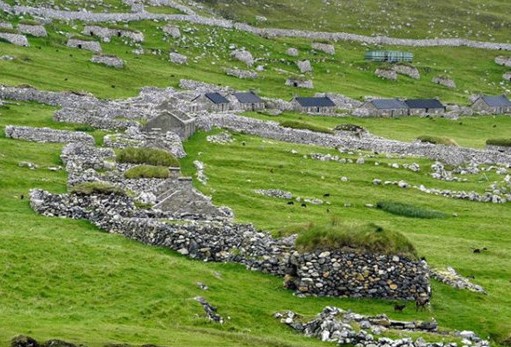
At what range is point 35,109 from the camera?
96500mm

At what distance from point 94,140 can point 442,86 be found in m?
118

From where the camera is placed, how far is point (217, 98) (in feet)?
414

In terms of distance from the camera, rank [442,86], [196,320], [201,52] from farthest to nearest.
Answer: [442,86] < [201,52] < [196,320]

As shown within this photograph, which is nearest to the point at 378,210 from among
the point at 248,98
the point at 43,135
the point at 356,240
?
the point at 43,135

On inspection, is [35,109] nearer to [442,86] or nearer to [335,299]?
[335,299]

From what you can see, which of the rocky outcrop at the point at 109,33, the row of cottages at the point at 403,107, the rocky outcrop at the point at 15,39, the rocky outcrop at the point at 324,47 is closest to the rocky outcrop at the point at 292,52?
the rocky outcrop at the point at 324,47

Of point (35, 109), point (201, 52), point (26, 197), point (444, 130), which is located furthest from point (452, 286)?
point (201, 52)

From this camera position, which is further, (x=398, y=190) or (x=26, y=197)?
(x=398, y=190)

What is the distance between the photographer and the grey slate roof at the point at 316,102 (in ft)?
457

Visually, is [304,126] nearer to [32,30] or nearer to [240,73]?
[240,73]

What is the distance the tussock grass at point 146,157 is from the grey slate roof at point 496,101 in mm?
103233

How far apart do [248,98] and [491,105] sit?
179ft

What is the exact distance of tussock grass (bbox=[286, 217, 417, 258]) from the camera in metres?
39.1

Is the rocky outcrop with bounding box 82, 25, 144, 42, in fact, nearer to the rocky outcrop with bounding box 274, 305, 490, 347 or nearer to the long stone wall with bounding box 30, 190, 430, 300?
the long stone wall with bounding box 30, 190, 430, 300
